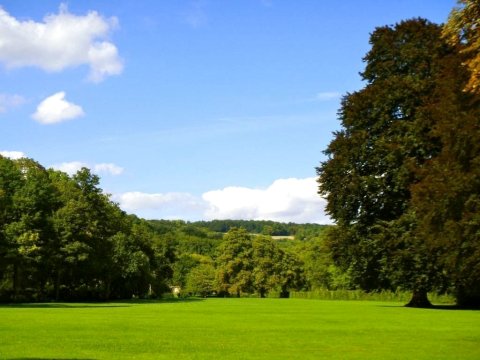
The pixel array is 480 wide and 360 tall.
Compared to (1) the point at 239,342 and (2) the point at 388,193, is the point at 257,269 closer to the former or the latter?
(2) the point at 388,193

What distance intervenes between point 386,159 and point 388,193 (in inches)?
109

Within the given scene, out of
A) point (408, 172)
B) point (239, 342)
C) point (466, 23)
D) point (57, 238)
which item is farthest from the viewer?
point (57, 238)

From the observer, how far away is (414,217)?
38188 millimetres

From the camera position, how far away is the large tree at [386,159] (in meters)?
39.2

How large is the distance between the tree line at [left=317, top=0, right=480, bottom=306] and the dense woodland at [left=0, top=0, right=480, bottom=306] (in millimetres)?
84

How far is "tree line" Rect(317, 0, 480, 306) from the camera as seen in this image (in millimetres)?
32031

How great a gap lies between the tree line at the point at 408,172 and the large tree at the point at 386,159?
0.08 metres

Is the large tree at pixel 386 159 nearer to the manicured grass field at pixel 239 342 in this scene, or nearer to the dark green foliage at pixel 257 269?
the manicured grass field at pixel 239 342

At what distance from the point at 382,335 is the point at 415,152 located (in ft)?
70.6

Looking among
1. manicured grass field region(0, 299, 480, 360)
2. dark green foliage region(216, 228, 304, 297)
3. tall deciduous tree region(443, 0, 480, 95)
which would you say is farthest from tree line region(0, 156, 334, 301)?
tall deciduous tree region(443, 0, 480, 95)

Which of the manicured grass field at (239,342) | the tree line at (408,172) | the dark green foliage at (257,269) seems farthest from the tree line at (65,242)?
the manicured grass field at (239,342)

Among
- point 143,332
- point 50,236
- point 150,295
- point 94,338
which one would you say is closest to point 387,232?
point 143,332

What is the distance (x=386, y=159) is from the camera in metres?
40.3

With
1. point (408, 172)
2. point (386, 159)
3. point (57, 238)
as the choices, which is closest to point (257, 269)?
point (57, 238)
